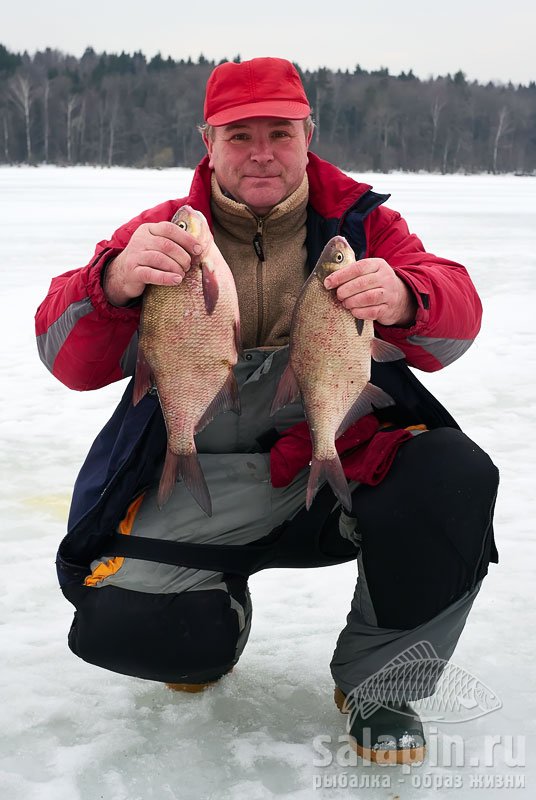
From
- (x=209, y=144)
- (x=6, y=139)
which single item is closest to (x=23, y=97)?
(x=6, y=139)

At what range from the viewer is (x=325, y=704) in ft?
8.26

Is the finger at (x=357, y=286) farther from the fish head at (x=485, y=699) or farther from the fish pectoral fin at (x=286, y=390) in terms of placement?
the fish head at (x=485, y=699)

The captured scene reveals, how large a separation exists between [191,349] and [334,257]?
389mm

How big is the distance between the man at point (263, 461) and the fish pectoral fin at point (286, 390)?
0.80ft

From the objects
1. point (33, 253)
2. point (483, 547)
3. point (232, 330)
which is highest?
point (232, 330)

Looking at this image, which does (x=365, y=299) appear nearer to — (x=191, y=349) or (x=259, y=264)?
(x=191, y=349)

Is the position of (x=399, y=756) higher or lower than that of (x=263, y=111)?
lower

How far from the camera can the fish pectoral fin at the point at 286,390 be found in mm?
2195

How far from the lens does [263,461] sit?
254 cm

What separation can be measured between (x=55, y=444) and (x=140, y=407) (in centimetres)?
218

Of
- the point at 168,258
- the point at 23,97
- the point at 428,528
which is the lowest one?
the point at 428,528

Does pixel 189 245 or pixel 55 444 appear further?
pixel 55 444

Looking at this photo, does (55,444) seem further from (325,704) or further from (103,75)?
(103,75)

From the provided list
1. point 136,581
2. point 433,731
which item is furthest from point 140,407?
point 433,731
